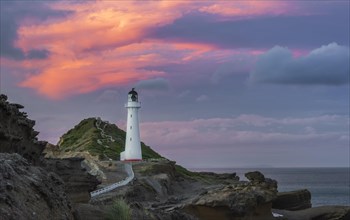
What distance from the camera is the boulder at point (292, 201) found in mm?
59409

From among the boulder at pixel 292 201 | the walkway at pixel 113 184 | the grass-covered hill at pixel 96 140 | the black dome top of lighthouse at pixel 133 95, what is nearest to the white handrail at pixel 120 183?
the walkway at pixel 113 184

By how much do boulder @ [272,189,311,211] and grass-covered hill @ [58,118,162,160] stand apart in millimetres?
29172

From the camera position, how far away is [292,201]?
2408 inches

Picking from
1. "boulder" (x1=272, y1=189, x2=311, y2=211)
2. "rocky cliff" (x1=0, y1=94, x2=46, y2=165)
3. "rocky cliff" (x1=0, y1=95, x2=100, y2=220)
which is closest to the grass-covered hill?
"boulder" (x1=272, y1=189, x2=311, y2=211)

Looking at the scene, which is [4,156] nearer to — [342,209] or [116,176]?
[342,209]

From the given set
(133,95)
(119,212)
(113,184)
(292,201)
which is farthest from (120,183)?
(119,212)

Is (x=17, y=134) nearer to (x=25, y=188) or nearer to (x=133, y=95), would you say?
(x=25, y=188)

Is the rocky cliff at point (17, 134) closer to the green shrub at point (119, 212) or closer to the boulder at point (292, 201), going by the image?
the green shrub at point (119, 212)

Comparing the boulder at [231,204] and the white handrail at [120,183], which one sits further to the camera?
the white handrail at [120,183]

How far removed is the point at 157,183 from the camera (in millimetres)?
61031

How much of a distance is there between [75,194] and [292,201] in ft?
137

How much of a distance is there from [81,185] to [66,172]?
1053 mm

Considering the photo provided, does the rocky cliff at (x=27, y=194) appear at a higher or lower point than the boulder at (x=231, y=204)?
higher

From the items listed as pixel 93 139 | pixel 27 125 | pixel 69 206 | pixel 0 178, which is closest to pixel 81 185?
pixel 27 125
